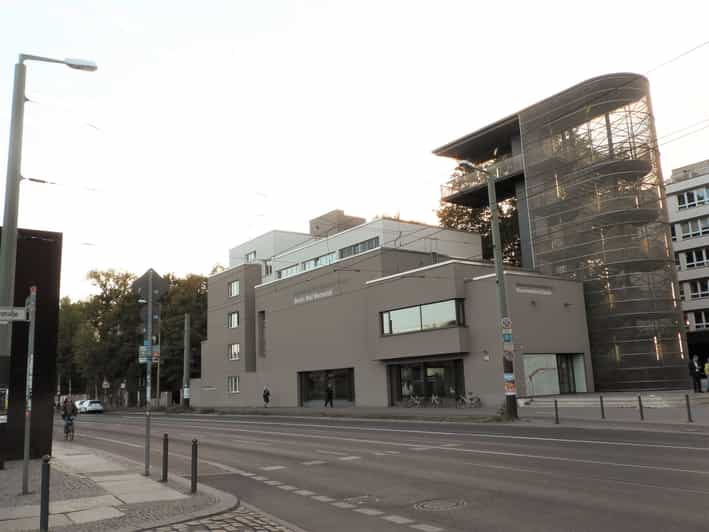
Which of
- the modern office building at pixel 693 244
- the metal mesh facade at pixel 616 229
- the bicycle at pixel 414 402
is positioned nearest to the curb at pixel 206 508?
the bicycle at pixel 414 402

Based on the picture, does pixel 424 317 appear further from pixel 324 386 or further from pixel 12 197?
pixel 12 197

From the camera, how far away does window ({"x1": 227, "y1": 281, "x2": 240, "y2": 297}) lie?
2144 inches

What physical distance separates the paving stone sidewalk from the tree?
4963 cm

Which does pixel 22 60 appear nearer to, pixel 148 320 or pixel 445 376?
pixel 148 320

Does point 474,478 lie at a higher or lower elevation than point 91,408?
lower

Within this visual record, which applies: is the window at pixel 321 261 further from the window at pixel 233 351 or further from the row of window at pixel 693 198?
the row of window at pixel 693 198

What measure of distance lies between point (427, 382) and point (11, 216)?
27958mm

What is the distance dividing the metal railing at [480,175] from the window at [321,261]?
969cm

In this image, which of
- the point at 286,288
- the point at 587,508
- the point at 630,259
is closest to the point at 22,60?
the point at 587,508

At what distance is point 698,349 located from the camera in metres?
57.6

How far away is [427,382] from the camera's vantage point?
35188mm

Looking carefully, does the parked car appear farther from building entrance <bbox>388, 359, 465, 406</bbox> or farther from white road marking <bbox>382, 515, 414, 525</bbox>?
white road marking <bbox>382, 515, 414, 525</bbox>

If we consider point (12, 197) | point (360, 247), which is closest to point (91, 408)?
point (360, 247)

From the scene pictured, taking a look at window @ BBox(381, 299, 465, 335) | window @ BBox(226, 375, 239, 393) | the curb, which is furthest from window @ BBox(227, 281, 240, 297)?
the curb
